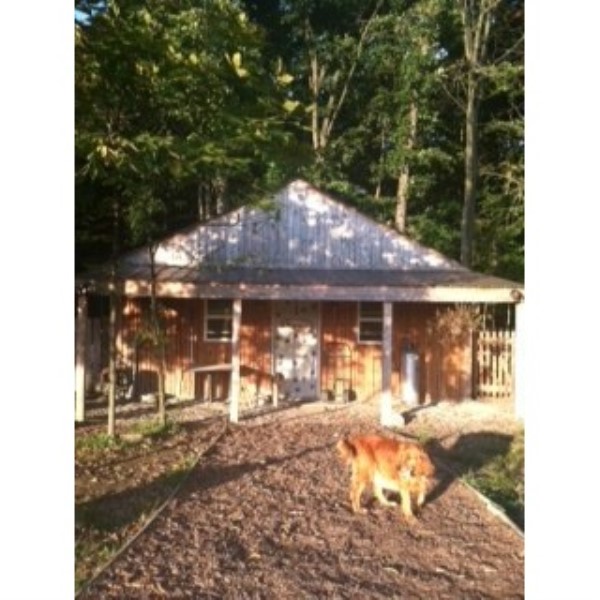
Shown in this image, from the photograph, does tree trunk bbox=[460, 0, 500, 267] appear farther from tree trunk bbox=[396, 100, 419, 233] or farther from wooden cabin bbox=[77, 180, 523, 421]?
wooden cabin bbox=[77, 180, 523, 421]

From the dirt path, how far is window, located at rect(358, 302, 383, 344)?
19.0ft

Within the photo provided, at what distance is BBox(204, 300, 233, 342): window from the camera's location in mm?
13578

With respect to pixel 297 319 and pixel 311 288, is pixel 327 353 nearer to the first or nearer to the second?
pixel 297 319

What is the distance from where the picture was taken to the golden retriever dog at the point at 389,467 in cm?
624

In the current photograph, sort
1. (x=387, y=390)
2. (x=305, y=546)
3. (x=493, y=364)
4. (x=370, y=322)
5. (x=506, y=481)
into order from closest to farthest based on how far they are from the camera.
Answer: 1. (x=305, y=546)
2. (x=506, y=481)
3. (x=387, y=390)
4. (x=493, y=364)
5. (x=370, y=322)

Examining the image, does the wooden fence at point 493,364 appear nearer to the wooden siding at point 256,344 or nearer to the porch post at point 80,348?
the wooden siding at point 256,344

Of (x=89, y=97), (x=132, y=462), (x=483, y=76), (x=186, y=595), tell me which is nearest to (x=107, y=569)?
(x=186, y=595)

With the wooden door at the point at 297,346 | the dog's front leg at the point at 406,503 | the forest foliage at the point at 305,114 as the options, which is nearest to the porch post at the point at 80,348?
the forest foliage at the point at 305,114

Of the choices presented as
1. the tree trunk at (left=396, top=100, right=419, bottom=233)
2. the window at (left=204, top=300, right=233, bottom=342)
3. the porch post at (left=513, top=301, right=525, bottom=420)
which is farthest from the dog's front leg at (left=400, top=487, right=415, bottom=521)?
the window at (left=204, top=300, right=233, bottom=342)

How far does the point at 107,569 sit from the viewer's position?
496cm

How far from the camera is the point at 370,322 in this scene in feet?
44.3

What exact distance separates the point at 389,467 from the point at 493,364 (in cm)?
713

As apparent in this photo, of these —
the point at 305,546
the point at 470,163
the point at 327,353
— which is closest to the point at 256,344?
the point at 327,353
